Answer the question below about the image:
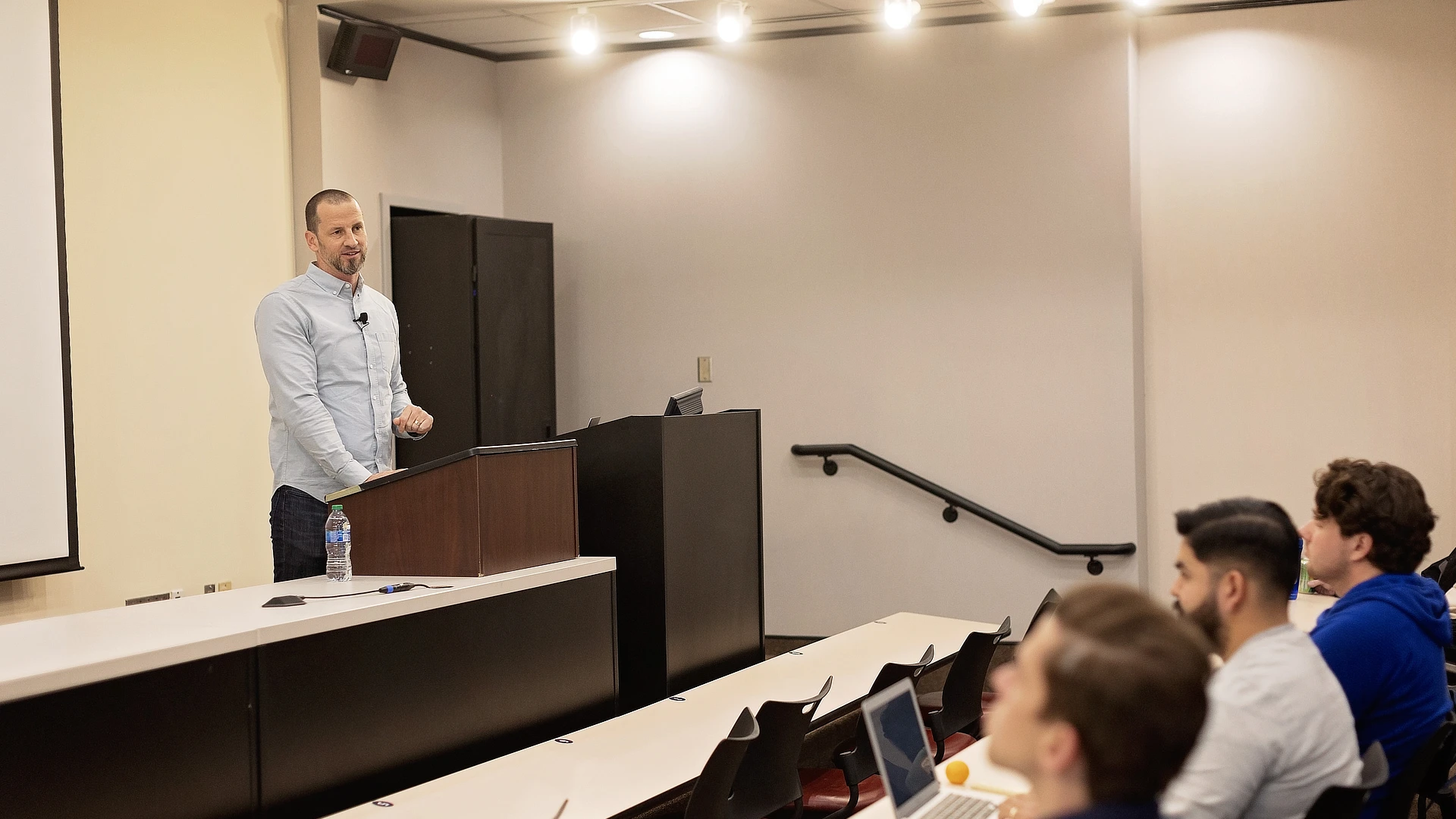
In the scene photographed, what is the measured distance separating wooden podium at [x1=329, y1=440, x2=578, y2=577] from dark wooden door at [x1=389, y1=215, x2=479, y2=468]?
271cm

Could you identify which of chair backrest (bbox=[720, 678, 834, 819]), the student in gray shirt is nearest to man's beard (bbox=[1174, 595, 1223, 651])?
the student in gray shirt

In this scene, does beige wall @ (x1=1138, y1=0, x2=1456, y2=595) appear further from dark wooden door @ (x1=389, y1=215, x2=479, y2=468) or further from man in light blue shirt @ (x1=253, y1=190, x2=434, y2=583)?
man in light blue shirt @ (x1=253, y1=190, x2=434, y2=583)

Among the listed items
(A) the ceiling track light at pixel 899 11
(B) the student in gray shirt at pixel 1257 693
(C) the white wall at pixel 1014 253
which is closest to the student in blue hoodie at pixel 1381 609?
(B) the student in gray shirt at pixel 1257 693

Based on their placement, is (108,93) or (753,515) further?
(108,93)

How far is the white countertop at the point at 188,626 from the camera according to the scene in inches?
89.9

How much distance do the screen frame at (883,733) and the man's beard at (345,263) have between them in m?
2.17

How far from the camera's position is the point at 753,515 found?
454 cm

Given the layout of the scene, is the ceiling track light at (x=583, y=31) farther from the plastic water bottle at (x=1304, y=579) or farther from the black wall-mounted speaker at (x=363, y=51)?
the plastic water bottle at (x=1304, y=579)

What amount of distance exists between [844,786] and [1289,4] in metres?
4.56

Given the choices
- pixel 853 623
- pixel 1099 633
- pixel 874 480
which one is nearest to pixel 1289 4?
pixel 874 480

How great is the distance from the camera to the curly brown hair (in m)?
2.60

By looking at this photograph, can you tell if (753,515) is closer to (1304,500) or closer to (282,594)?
(282,594)

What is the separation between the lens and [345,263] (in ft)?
12.1

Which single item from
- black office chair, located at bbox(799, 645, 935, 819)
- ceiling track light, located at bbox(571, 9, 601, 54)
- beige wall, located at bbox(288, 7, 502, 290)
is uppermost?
ceiling track light, located at bbox(571, 9, 601, 54)
